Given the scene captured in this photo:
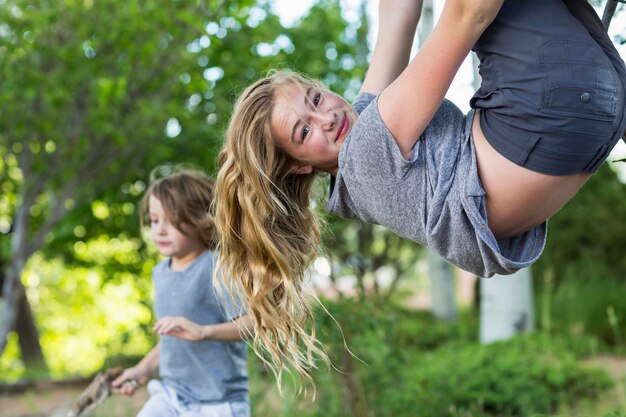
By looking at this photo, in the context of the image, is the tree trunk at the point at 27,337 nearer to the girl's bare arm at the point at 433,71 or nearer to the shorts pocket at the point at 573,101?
the girl's bare arm at the point at 433,71

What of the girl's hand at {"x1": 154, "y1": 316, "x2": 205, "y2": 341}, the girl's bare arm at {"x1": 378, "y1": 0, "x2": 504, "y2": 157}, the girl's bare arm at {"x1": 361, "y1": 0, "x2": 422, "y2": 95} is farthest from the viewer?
the girl's hand at {"x1": 154, "y1": 316, "x2": 205, "y2": 341}

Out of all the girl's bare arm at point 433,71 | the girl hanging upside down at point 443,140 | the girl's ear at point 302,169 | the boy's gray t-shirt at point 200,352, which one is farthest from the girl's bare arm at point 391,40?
the boy's gray t-shirt at point 200,352

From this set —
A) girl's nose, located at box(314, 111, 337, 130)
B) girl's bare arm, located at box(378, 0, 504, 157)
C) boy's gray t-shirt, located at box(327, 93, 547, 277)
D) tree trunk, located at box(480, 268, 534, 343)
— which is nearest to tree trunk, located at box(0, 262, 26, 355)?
tree trunk, located at box(480, 268, 534, 343)

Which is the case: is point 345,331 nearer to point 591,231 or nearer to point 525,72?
point 525,72

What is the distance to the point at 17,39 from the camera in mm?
6379

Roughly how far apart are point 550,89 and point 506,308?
228 inches

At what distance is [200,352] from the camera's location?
10.9 feet

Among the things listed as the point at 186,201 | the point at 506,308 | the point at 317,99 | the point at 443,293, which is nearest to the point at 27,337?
the point at 443,293

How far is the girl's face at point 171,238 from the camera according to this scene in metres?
3.42

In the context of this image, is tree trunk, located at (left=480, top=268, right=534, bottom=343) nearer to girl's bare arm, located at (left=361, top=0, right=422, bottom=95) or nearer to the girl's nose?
girl's bare arm, located at (left=361, top=0, right=422, bottom=95)

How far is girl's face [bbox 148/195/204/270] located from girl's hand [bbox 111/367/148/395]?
487mm

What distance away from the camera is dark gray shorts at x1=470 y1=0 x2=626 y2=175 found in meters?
1.73

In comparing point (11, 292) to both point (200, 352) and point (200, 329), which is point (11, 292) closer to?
point (200, 352)

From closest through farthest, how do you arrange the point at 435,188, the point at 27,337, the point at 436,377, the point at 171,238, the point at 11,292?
the point at 435,188
the point at 171,238
the point at 436,377
the point at 11,292
the point at 27,337
